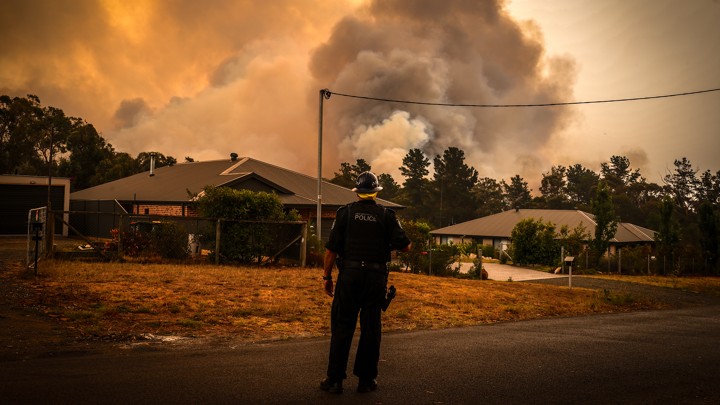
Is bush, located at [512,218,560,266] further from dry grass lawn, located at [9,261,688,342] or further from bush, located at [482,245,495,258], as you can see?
dry grass lawn, located at [9,261,688,342]

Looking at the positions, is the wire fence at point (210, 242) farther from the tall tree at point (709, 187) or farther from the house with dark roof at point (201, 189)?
the tall tree at point (709, 187)

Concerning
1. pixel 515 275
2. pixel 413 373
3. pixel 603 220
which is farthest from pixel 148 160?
pixel 413 373

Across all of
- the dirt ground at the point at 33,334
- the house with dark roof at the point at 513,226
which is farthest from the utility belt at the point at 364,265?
the house with dark roof at the point at 513,226

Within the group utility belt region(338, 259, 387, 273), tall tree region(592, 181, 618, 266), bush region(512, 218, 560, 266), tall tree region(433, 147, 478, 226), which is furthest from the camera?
tall tree region(433, 147, 478, 226)

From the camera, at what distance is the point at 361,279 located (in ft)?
17.3

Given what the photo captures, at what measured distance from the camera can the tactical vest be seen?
17.4ft

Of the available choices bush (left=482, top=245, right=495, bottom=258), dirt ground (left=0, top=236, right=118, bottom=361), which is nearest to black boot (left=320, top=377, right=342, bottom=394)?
dirt ground (left=0, top=236, right=118, bottom=361)

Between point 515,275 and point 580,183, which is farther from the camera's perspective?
point 580,183

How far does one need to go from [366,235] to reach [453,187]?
89538mm

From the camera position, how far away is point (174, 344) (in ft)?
23.4

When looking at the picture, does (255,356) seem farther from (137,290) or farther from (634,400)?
(137,290)

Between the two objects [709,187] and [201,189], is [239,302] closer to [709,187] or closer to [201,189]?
[201,189]

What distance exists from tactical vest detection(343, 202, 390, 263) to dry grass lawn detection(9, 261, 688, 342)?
310cm

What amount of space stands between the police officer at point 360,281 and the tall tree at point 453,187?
285 ft
